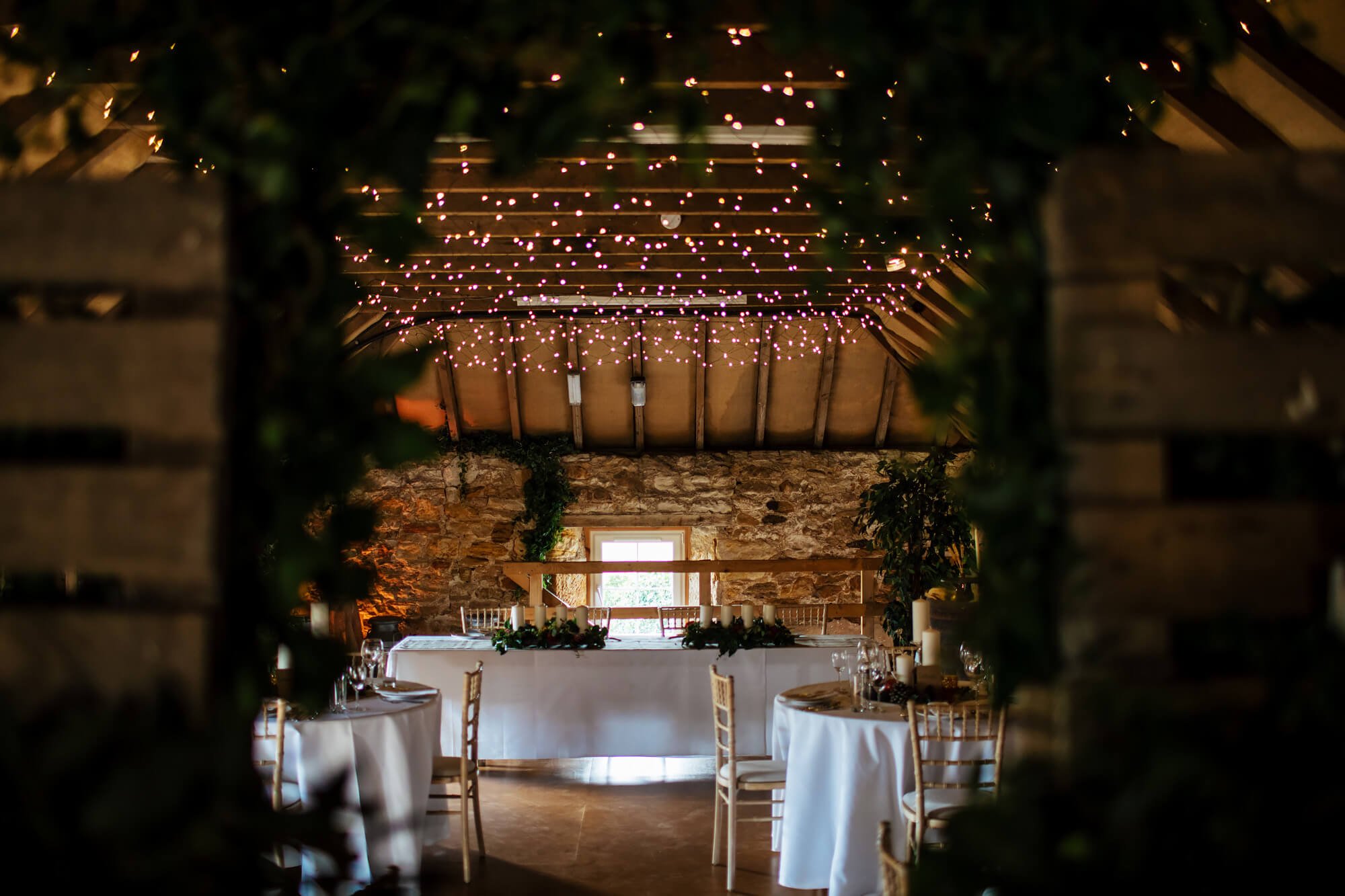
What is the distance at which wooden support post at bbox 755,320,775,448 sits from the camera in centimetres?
963

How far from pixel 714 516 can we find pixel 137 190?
29.8ft

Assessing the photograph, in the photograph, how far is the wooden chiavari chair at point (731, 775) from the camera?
4438 millimetres

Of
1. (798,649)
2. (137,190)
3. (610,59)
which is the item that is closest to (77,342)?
(137,190)

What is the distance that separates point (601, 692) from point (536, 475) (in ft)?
13.5

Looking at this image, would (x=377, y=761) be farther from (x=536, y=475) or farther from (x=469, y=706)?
(x=536, y=475)

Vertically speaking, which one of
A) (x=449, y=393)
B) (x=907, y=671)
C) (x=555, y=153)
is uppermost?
(x=449, y=393)

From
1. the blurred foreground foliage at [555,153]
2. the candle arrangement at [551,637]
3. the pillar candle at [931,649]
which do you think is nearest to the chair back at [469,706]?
the candle arrangement at [551,637]

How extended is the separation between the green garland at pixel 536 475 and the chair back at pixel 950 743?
248 inches

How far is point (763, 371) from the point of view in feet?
32.3

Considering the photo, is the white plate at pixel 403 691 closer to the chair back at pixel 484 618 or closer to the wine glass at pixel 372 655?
the wine glass at pixel 372 655

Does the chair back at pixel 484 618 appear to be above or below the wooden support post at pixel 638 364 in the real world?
below

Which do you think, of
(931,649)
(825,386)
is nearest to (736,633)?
(931,649)

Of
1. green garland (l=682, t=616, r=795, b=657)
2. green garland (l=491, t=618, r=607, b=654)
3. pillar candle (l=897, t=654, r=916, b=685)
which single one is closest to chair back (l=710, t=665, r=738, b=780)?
pillar candle (l=897, t=654, r=916, b=685)

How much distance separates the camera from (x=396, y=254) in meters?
1.47
